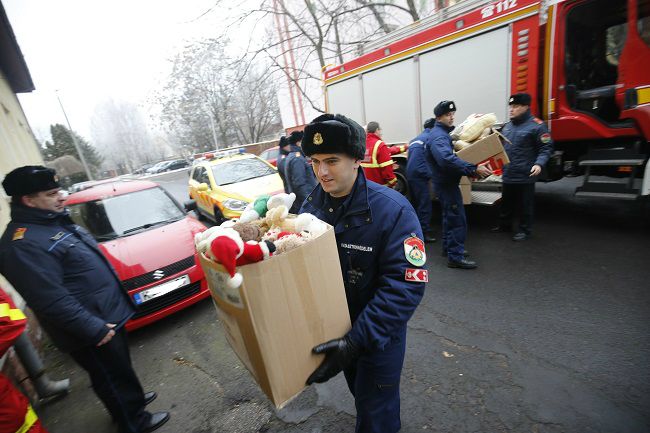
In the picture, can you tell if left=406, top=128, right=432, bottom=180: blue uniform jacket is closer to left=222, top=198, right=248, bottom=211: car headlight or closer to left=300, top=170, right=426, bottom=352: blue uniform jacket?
left=222, top=198, right=248, bottom=211: car headlight

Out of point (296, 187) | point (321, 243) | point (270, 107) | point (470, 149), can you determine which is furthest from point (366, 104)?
point (270, 107)

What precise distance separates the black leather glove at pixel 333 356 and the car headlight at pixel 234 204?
4.69m

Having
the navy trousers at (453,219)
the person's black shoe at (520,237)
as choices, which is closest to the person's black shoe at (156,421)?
the navy trousers at (453,219)

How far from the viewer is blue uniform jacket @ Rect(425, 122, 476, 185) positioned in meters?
3.57

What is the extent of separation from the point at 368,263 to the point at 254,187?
16.7ft

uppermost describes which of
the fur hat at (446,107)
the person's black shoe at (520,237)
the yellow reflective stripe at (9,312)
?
the fur hat at (446,107)

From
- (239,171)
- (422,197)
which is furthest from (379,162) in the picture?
(239,171)

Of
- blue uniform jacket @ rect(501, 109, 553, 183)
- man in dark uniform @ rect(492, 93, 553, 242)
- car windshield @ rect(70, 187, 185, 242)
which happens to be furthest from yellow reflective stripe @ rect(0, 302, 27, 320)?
blue uniform jacket @ rect(501, 109, 553, 183)

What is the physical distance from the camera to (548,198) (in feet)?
19.3

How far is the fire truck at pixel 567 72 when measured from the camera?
377cm

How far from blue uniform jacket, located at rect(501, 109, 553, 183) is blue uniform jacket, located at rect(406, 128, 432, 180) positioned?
112cm

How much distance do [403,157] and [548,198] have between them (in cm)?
296

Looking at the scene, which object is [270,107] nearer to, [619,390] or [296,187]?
[296,187]

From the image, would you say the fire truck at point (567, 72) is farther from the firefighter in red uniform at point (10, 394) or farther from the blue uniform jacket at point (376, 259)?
the firefighter in red uniform at point (10, 394)
